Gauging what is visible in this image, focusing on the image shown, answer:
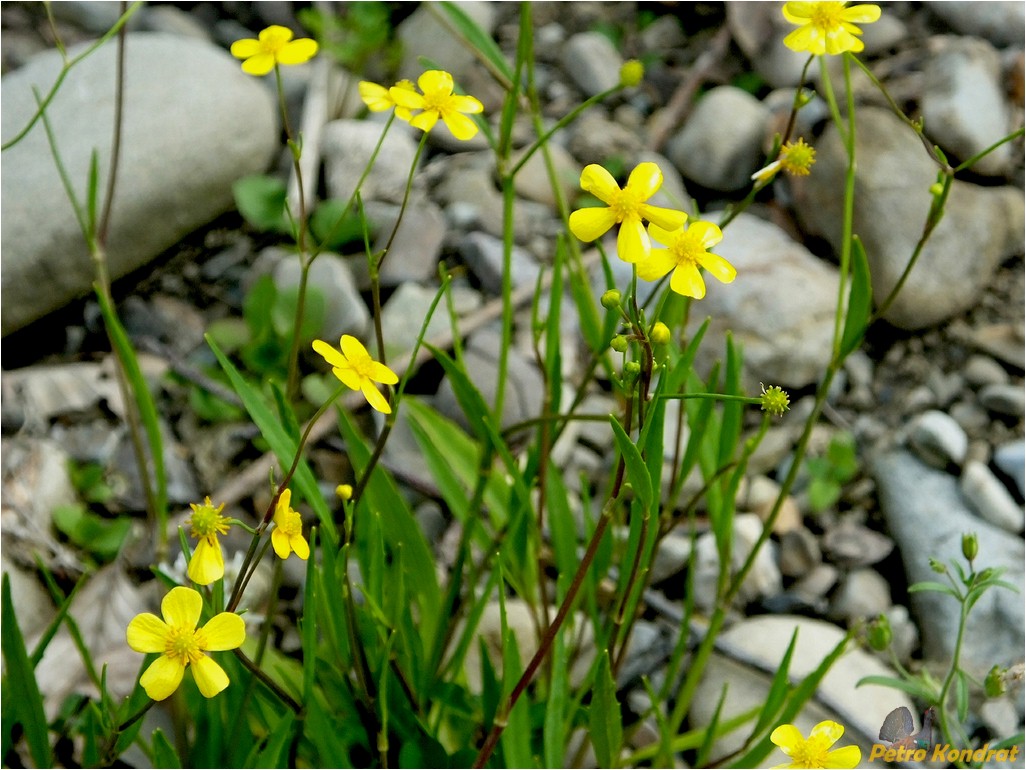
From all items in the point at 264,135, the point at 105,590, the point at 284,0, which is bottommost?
the point at 105,590

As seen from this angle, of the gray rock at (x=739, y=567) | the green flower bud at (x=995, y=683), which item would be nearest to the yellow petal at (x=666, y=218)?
the green flower bud at (x=995, y=683)

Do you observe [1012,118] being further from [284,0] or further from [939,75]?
[284,0]

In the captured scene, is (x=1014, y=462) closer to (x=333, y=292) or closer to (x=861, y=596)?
(x=861, y=596)

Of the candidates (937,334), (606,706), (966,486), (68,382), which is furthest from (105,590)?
(937,334)

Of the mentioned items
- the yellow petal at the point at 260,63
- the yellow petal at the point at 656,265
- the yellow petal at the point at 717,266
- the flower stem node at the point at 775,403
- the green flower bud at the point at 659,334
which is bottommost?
the green flower bud at the point at 659,334

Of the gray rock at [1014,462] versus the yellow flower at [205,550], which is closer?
the yellow flower at [205,550]

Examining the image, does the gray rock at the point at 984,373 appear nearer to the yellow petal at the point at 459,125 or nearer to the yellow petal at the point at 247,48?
the yellow petal at the point at 459,125

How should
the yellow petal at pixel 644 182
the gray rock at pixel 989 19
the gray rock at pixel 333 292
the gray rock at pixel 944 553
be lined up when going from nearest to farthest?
the yellow petal at pixel 644 182 < the gray rock at pixel 944 553 < the gray rock at pixel 333 292 < the gray rock at pixel 989 19
